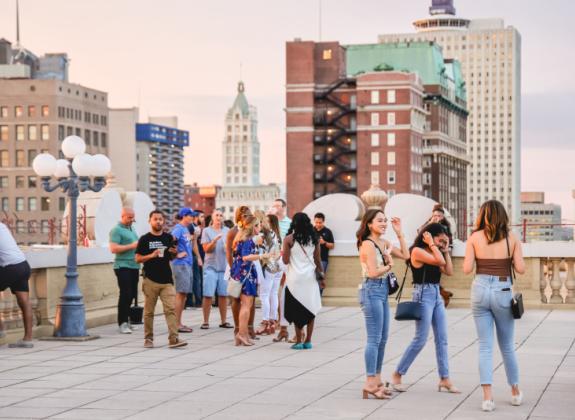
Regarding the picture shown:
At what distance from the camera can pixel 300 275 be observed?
14.9 metres

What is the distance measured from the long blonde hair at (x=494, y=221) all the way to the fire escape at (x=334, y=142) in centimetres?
13455

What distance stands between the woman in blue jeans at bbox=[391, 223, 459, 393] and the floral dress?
465cm

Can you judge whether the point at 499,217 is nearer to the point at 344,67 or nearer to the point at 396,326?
the point at 396,326

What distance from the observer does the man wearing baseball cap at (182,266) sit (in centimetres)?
1686

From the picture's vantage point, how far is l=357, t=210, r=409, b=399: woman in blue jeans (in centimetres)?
1077

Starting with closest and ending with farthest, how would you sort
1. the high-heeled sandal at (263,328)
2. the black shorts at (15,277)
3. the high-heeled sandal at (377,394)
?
the high-heeled sandal at (377,394) < the black shorts at (15,277) < the high-heeled sandal at (263,328)

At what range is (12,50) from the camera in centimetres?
19650

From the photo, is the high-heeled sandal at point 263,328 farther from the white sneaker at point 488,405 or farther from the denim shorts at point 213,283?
the white sneaker at point 488,405

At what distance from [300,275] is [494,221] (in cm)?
492

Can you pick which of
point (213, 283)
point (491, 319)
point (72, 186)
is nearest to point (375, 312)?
point (491, 319)

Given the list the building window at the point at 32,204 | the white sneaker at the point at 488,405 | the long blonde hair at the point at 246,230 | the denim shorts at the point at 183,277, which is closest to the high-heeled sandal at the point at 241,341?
the long blonde hair at the point at 246,230

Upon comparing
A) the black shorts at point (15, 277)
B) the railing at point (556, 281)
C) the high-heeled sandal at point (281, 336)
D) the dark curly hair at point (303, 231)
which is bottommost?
the high-heeled sandal at point (281, 336)

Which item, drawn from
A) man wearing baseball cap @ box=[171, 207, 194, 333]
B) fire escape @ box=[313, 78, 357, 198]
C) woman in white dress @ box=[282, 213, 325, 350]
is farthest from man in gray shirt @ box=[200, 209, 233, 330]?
fire escape @ box=[313, 78, 357, 198]

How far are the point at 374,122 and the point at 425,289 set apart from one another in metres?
134
